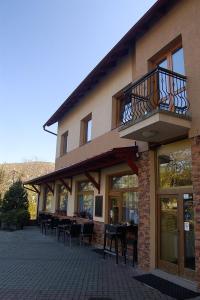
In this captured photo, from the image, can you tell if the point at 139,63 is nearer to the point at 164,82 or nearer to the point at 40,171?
the point at 164,82

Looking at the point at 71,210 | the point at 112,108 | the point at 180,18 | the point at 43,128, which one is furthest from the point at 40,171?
the point at 180,18

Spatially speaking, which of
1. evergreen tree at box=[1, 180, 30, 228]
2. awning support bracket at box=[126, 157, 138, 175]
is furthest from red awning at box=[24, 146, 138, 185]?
evergreen tree at box=[1, 180, 30, 228]

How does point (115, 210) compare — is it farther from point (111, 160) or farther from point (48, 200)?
point (48, 200)

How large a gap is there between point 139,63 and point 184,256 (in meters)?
5.61

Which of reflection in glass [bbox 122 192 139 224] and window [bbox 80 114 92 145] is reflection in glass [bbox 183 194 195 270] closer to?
reflection in glass [bbox 122 192 139 224]

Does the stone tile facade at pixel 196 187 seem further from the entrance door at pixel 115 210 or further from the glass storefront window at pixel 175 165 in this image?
the entrance door at pixel 115 210

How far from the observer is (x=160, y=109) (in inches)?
240

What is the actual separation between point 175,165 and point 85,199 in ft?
20.7

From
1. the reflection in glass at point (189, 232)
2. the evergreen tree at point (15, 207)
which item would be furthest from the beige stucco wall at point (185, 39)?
the evergreen tree at point (15, 207)

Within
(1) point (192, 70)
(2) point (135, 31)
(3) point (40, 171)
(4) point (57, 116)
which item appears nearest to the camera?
(1) point (192, 70)

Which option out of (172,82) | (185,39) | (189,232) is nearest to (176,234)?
(189,232)

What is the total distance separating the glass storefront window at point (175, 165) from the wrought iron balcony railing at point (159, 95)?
0.95 metres

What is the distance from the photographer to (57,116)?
16969 mm

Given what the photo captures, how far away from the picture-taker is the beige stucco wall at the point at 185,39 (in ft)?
21.1
